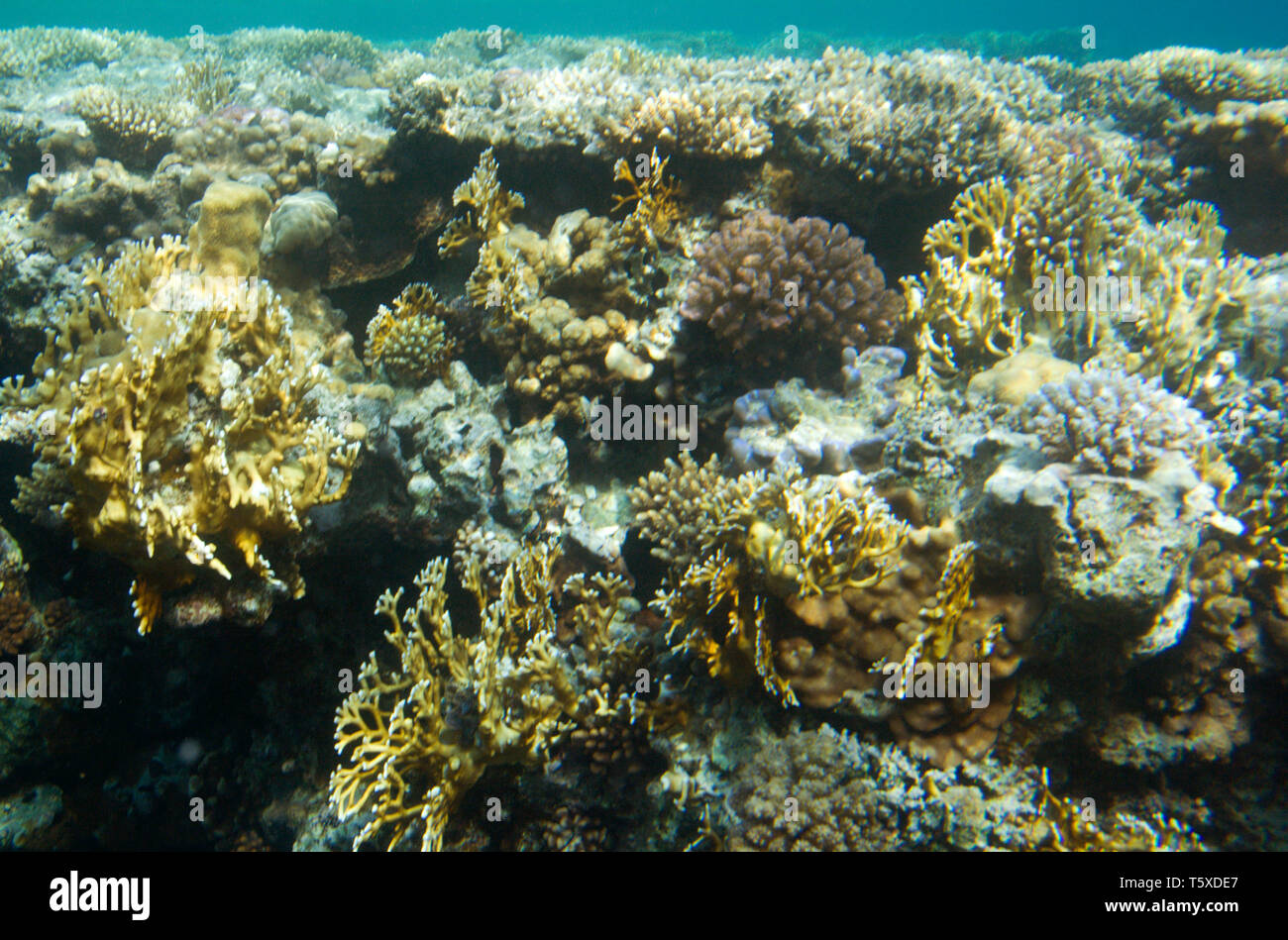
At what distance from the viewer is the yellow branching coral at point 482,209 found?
539 centimetres

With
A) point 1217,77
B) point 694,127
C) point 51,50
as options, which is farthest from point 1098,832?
point 51,50

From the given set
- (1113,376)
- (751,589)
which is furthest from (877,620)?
(1113,376)

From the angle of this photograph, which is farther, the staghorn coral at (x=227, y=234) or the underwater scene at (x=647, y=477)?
the staghorn coral at (x=227, y=234)

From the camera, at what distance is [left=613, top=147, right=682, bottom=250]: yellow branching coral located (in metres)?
5.11

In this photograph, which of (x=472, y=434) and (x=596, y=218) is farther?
(x=596, y=218)

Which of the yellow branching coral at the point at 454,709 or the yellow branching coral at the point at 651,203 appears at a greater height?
the yellow branching coral at the point at 651,203

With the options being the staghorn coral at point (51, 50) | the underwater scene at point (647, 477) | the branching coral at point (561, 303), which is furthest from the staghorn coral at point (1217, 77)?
the staghorn coral at point (51, 50)

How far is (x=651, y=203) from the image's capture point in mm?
5359

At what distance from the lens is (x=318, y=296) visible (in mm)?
5570

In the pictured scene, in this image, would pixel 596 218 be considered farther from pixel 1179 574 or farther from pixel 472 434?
pixel 1179 574

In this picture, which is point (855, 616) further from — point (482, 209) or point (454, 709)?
point (482, 209)

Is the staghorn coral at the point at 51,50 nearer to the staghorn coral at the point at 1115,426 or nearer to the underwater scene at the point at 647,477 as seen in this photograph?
the underwater scene at the point at 647,477

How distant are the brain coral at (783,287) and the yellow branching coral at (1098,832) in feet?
11.3
